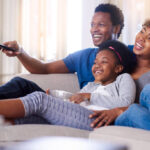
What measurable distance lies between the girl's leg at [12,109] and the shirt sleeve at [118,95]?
1.49 feet

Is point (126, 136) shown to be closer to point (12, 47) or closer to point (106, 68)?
point (106, 68)

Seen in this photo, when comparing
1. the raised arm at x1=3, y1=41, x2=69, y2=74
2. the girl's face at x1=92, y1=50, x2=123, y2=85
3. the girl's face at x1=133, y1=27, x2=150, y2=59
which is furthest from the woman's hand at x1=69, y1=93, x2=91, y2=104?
the raised arm at x1=3, y1=41, x2=69, y2=74

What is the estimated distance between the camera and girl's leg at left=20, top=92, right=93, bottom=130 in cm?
93

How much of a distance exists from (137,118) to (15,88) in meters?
0.70

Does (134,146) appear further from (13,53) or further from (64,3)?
(64,3)

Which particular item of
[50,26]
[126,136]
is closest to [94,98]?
[126,136]

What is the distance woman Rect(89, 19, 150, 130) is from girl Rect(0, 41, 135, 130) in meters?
0.05

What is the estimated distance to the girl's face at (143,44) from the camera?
1355mm

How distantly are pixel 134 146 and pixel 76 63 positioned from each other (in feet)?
→ 3.98

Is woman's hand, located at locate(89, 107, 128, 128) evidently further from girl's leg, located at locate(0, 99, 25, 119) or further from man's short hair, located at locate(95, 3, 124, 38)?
man's short hair, located at locate(95, 3, 124, 38)

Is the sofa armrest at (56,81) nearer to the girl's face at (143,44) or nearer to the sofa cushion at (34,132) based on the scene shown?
the girl's face at (143,44)

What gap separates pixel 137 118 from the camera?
2.46 ft

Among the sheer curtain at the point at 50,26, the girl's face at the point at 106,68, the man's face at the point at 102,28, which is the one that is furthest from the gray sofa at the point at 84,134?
the sheer curtain at the point at 50,26

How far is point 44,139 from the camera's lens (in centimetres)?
16
